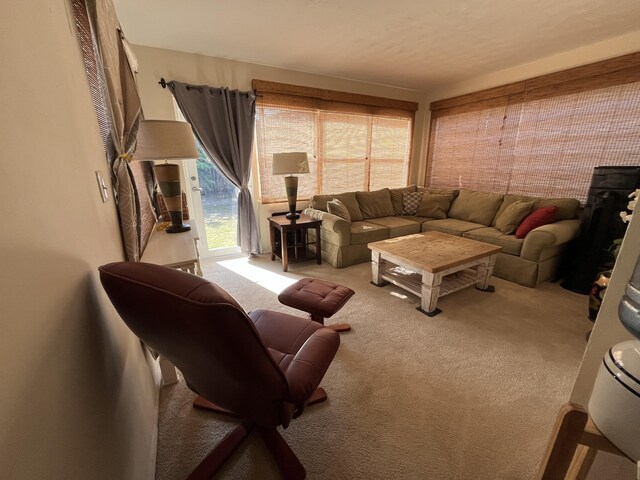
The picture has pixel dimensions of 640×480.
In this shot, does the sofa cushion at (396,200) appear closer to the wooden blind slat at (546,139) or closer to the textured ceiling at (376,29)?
the wooden blind slat at (546,139)

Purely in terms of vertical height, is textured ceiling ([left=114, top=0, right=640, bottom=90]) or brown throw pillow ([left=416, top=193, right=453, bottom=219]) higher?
textured ceiling ([left=114, top=0, right=640, bottom=90])

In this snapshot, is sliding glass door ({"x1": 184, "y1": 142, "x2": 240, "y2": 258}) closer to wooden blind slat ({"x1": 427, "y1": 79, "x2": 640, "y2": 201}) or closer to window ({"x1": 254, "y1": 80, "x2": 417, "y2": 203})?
window ({"x1": 254, "y1": 80, "x2": 417, "y2": 203})

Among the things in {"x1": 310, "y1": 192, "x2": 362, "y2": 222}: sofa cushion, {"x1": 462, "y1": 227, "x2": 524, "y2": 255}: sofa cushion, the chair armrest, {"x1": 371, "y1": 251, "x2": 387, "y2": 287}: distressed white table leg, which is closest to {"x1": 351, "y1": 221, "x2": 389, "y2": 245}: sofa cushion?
{"x1": 310, "y1": 192, "x2": 362, "y2": 222}: sofa cushion

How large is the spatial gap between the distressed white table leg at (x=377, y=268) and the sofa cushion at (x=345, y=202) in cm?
118

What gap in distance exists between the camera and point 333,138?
155 inches

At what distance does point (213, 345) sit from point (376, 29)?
2922mm

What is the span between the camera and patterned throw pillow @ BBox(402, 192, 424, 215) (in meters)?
4.19

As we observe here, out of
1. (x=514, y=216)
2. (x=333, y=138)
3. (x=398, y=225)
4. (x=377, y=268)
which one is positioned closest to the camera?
(x=377, y=268)

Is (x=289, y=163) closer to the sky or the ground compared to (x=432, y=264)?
closer to the sky

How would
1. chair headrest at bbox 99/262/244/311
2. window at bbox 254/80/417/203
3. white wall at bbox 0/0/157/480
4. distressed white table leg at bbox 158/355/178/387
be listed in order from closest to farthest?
1. white wall at bbox 0/0/157/480
2. chair headrest at bbox 99/262/244/311
3. distressed white table leg at bbox 158/355/178/387
4. window at bbox 254/80/417/203

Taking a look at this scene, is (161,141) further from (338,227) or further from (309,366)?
(338,227)

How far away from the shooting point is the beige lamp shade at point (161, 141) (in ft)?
5.46

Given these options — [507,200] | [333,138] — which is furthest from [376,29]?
[507,200]

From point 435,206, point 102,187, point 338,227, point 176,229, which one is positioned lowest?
point 338,227
